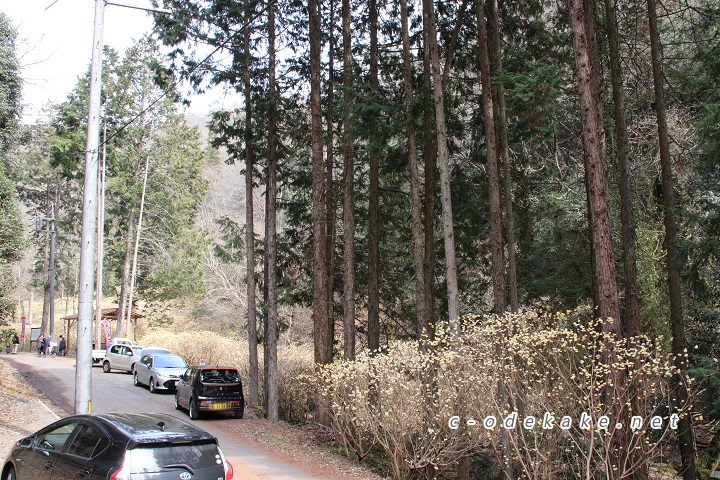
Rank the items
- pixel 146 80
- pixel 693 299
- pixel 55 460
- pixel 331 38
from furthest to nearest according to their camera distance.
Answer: pixel 146 80 < pixel 331 38 < pixel 693 299 < pixel 55 460

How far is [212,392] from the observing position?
1738 cm

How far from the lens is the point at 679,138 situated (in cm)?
1655

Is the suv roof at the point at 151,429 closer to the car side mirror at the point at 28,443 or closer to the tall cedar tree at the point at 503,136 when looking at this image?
the car side mirror at the point at 28,443

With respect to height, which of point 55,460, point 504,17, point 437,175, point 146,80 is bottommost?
point 55,460

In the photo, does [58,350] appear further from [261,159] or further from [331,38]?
[331,38]

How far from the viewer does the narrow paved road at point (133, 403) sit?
11.1 metres

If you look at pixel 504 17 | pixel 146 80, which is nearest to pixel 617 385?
pixel 504 17

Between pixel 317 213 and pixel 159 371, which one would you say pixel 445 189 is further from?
pixel 159 371

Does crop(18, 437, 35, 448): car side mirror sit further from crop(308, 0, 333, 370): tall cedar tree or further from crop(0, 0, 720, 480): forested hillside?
crop(308, 0, 333, 370): tall cedar tree

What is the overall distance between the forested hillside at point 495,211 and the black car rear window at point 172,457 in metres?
4.97

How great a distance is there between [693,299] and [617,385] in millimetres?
8383

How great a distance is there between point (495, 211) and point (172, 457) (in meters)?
10.8

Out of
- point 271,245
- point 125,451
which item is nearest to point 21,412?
point 271,245

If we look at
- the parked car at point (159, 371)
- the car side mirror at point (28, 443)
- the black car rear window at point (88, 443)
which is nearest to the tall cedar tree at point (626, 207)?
the black car rear window at point (88, 443)
